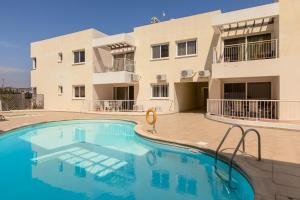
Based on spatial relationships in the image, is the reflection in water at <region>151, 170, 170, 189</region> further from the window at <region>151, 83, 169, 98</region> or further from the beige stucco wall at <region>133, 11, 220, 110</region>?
the window at <region>151, 83, 169, 98</region>

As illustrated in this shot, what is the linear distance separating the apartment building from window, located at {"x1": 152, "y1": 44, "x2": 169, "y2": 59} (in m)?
0.09

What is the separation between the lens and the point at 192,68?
16.9 meters

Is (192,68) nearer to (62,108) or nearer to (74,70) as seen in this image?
(74,70)

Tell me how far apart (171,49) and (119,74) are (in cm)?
524

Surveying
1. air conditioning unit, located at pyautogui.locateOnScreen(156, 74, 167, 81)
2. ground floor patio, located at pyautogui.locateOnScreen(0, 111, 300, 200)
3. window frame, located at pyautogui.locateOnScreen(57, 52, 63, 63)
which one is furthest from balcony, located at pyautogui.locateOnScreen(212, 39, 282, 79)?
window frame, located at pyautogui.locateOnScreen(57, 52, 63, 63)

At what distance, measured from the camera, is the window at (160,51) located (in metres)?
18.3

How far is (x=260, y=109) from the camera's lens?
38.4ft

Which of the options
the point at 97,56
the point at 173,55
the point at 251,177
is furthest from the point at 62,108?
the point at 251,177

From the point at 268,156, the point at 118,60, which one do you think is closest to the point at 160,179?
the point at 268,156

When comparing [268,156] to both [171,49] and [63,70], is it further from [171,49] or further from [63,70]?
[63,70]

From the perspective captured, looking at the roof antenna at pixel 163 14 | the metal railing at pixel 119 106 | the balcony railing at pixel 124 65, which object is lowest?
the metal railing at pixel 119 106

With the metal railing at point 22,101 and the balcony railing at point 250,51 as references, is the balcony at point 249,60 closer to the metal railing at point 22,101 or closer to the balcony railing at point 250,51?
the balcony railing at point 250,51

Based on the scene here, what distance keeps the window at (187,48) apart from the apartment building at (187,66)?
9 cm

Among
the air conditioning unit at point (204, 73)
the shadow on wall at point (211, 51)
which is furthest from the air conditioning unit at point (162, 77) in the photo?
the shadow on wall at point (211, 51)
